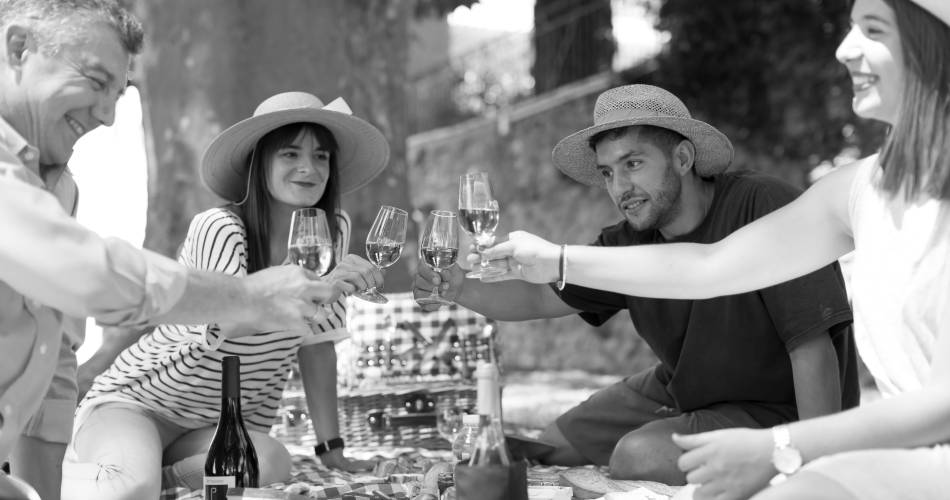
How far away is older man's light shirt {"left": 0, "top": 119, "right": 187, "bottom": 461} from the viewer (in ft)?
8.07

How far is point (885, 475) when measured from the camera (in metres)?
2.42

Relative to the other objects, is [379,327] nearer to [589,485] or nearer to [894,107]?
[589,485]

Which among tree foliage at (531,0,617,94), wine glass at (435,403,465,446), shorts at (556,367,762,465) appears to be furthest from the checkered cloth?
tree foliage at (531,0,617,94)

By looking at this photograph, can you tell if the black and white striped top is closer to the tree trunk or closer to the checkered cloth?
the checkered cloth

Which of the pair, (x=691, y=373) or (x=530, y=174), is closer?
(x=691, y=373)

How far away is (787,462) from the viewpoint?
249 centimetres

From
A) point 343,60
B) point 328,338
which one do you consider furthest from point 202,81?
point 328,338

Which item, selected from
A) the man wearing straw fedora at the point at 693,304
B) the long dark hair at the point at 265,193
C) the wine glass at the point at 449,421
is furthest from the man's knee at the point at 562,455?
the long dark hair at the point at 265,193

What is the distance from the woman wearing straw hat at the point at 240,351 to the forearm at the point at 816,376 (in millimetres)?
1684

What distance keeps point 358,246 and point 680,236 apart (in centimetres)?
→ 306

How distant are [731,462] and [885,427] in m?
0.36

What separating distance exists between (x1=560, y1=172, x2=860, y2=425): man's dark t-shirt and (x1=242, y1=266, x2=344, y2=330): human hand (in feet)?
5.83

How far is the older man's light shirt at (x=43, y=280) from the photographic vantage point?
246cm

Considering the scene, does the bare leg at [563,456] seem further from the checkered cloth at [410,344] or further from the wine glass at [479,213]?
the wine glass at [479,213]
